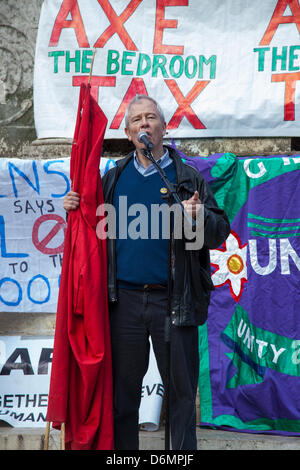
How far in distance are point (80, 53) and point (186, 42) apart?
80 cm

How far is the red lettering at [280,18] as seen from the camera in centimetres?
448

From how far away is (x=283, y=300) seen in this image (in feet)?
13.6

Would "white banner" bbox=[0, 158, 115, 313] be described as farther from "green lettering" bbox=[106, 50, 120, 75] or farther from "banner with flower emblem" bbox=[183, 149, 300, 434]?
"banner with flower emblem" bbox=[183, 149, 300, 434]

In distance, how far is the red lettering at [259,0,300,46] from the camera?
448 centimetres

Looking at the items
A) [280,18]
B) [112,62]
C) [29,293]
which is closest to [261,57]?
[280,18]

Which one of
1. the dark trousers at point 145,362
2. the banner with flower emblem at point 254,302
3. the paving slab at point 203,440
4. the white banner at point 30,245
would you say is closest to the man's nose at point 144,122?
the dark trousers at point 145,362

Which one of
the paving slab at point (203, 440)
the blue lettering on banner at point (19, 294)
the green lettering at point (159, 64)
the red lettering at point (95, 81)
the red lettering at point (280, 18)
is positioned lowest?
the paving slab at point (203, 440)

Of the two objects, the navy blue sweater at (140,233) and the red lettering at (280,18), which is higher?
the red lettering at (280,18)

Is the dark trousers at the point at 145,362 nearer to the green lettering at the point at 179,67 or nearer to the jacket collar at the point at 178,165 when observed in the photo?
the jacket collar at the point at 178,165

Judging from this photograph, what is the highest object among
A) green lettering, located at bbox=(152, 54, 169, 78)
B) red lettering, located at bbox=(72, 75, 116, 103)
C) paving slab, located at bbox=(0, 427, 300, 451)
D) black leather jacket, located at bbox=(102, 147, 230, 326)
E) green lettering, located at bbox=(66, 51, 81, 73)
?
green lettering, located at bbox=(66, 51, 81, 73)

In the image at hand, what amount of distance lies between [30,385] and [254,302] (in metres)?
1.67

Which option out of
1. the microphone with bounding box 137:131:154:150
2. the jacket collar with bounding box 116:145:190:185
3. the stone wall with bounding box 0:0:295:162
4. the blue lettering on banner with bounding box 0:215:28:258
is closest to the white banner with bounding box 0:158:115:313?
the blue lettering on banner with bounding box 0:215:28:258

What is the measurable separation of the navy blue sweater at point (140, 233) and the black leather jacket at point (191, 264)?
0.16 ft

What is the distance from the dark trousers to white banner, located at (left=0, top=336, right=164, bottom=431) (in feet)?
3.89
